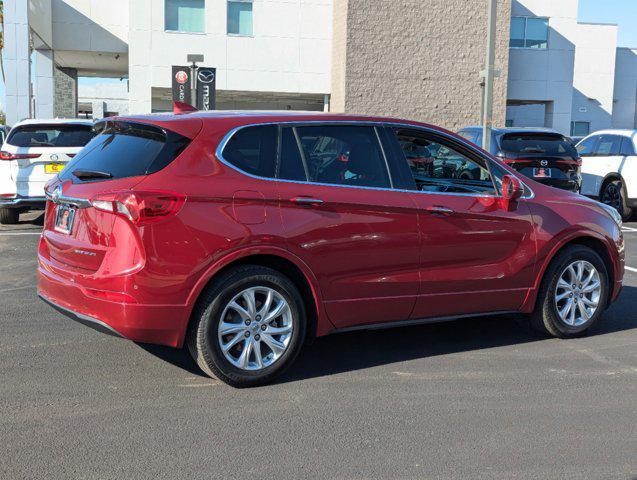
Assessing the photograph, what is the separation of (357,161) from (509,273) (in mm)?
1515

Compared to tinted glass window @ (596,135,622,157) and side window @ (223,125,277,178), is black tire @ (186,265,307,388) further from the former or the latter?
tinted glass window @ (596,135,622,157)

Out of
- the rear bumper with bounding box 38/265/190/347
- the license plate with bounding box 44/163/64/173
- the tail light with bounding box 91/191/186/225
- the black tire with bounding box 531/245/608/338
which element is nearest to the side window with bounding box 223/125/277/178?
the tail light with bounding box 91/191/186/225

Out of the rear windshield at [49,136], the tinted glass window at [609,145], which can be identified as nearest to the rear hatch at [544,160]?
the tinted glass window at [609,145]

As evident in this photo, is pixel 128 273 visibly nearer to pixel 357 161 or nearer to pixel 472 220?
pixel 357 161

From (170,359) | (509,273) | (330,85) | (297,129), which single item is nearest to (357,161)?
(297,129)

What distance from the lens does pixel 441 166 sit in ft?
21.3

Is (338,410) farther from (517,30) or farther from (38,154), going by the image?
(517,30)

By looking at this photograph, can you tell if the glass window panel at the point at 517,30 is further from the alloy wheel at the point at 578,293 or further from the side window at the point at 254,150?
the side window at the point at 254,150

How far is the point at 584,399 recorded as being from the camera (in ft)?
16.2

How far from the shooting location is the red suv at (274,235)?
4.70m

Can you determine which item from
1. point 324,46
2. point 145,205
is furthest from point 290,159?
point 324,46

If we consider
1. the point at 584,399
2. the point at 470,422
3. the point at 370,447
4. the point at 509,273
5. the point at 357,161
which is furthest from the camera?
the point at 509,273

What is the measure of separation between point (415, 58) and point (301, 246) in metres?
26.9

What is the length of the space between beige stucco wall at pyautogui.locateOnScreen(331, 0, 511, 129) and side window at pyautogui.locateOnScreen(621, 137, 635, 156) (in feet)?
51.1
